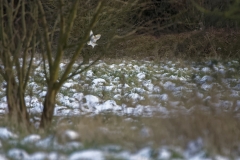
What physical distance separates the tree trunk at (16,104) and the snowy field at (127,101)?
48cm

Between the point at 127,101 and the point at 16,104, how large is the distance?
1943 mm

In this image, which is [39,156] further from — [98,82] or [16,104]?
[98,82]

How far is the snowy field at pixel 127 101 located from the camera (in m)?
3.75

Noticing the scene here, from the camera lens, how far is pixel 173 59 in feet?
49.7

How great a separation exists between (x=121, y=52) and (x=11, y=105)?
1278cm

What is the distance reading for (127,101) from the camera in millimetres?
7215

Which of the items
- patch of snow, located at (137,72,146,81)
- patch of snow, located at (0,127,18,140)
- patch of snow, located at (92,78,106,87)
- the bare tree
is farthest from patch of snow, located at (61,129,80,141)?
patch of snow, located at (137,72,146,81)

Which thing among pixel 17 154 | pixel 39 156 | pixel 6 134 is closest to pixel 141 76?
pixel 6 134

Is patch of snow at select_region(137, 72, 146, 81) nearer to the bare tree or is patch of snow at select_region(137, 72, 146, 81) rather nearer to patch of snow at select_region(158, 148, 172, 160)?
the bare tree

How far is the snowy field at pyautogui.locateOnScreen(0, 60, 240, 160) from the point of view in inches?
148

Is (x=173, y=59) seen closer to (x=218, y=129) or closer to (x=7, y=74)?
(x=7, y=74)

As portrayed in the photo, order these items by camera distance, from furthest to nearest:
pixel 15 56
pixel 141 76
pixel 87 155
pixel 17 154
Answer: pixel 141 76 < pixel 15 56 < pixel 17 154 < pixel 87 155

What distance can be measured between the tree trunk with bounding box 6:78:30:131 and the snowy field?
479 mm

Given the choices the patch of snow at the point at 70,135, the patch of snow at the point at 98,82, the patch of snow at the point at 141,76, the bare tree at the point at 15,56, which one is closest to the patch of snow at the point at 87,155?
the patch of snow at the point at 70,135
